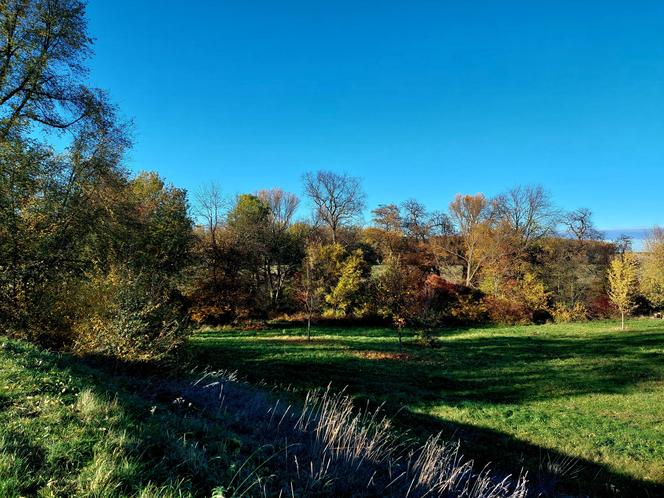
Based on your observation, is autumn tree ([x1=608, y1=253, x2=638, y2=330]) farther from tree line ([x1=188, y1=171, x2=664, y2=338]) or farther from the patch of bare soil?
the patch of bare soil

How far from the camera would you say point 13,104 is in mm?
13023

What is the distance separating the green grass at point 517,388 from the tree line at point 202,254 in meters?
3.28

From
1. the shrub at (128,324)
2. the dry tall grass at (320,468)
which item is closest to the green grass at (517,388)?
the shrub at (128,324)

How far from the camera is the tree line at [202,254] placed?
10773mm

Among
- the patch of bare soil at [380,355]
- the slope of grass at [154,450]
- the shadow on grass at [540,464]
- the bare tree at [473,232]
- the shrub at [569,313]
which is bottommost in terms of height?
the shadow on grass at [540,464]

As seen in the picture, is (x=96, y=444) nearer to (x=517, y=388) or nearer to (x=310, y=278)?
(x=517, y=388)

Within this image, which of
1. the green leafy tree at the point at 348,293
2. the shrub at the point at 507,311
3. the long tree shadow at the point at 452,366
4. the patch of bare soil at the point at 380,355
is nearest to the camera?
the long tree shadow at the point at 452,366

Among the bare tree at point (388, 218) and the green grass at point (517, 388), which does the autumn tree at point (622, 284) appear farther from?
the bare tree at point (388, 218)

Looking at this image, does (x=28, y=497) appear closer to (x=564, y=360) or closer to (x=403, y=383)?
(x=403, y=383)

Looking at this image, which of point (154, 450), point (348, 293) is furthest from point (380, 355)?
point (154, 450)

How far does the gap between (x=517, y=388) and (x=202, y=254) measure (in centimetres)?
2639

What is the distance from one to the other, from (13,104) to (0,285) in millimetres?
6845

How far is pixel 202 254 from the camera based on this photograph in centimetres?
3241

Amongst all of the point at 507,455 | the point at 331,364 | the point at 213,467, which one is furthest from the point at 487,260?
the point at 213,467
